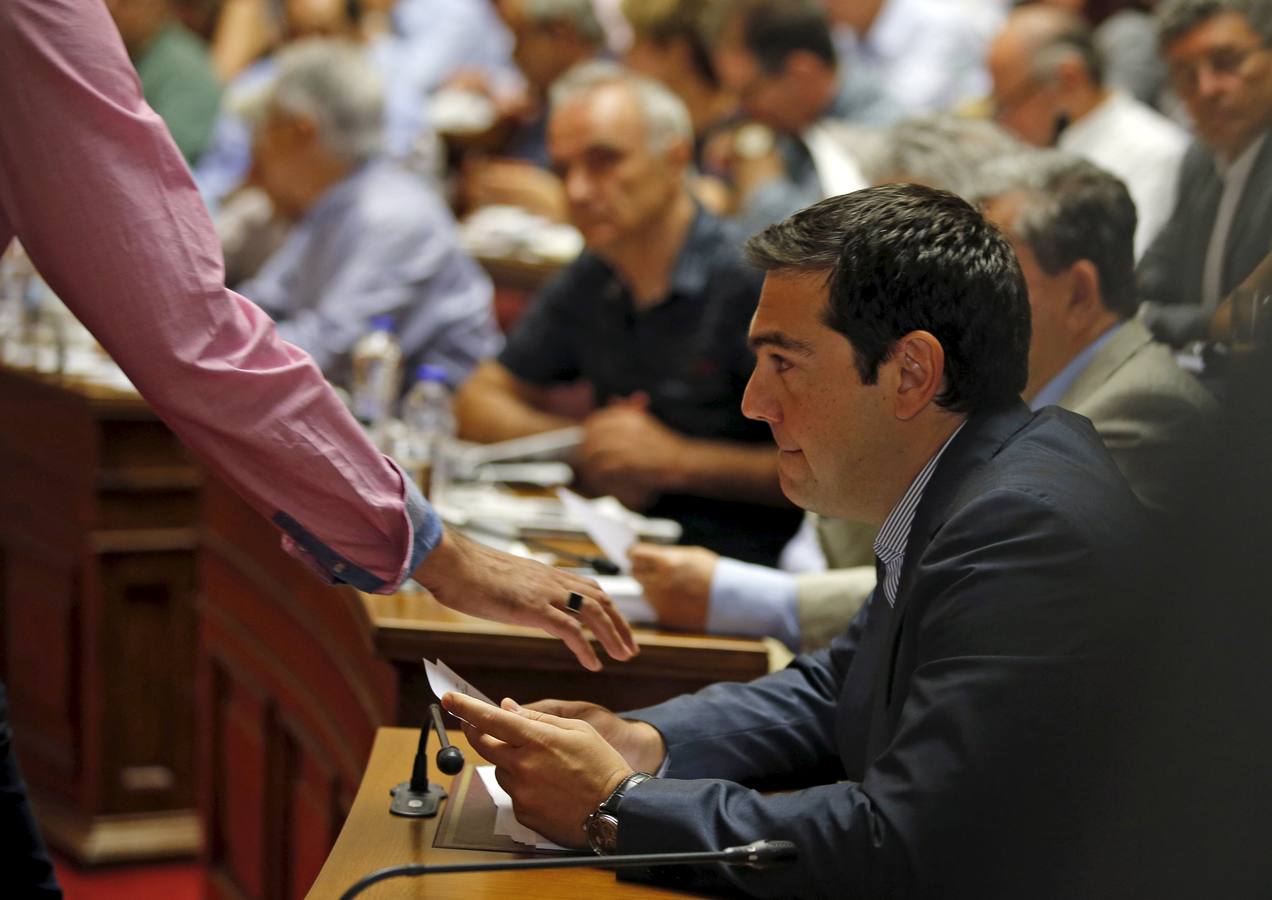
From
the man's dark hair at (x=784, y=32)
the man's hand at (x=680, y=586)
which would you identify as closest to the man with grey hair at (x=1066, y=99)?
the man's dark hair at (x=784, y=32)

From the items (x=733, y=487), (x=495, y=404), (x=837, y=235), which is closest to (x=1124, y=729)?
(x=837, y=235)

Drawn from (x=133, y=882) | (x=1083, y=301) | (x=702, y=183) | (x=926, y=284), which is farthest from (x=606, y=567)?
(x=702, y=183)

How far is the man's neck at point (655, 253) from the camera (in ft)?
11.4

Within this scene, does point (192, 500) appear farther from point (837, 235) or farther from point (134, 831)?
point (837, 235)

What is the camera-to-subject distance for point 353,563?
1.57 meters

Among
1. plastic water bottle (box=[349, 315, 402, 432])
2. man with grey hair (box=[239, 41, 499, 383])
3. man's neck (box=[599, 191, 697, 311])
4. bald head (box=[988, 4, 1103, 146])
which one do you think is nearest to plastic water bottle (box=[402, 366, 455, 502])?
plastic water bottle (box=[349, 315, 402, 432])

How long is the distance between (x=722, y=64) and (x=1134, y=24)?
1.53m

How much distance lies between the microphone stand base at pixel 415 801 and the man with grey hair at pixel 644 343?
181cm

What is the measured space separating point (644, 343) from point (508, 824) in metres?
2.14

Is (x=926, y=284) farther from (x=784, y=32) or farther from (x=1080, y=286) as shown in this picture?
(x=784, y=32)

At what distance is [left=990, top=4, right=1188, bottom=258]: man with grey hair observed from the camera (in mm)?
3951

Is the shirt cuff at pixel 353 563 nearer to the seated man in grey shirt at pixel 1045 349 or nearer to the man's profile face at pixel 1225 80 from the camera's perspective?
the seated man in grey shirt at pixel 1045 349

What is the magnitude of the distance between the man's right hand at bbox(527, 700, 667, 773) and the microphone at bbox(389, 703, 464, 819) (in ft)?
0.35

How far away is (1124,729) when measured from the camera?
3.66 feet
